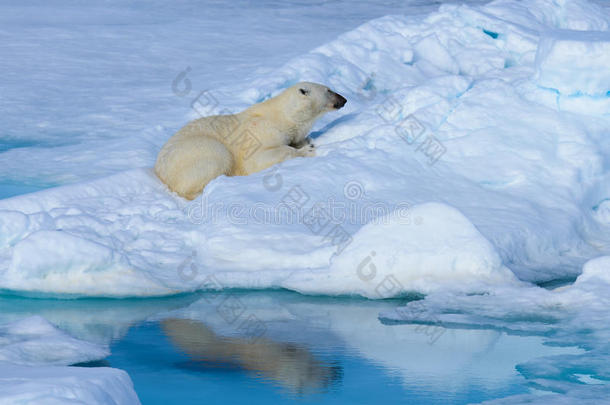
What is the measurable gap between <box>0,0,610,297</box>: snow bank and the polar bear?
0.57 feet

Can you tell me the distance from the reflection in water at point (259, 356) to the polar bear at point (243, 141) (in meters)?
2.02

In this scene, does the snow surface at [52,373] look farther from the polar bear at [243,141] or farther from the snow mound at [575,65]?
the snow mound at [575,65]

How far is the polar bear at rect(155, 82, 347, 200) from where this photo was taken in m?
5.48

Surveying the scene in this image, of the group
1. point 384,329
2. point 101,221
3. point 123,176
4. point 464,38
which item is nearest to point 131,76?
point 464,38

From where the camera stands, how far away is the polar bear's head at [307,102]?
595 centimetres

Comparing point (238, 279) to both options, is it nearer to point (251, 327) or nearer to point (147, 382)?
point (251, 327)

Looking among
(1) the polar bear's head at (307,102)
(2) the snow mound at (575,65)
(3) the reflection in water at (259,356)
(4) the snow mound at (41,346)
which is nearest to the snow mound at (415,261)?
(3) the reflection in water at (259,356)

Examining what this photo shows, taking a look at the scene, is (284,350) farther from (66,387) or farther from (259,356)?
(66,387)

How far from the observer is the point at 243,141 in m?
5.81

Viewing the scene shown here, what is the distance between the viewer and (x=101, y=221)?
188 inches

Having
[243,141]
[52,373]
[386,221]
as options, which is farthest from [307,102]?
[52,373]

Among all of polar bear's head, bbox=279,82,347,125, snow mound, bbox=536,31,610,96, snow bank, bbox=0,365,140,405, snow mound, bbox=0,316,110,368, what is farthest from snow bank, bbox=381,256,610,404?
polar bear's head, bbox=279,82,347,125

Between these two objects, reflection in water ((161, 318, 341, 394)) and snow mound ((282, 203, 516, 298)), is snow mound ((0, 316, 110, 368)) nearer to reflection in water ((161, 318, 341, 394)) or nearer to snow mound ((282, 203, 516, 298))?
reflection in water ((161, 318, 341, 394))

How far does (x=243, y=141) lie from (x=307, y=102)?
22.1 inches
